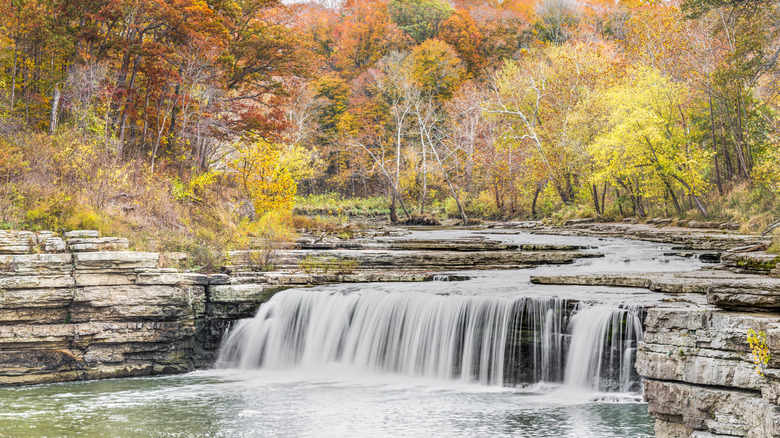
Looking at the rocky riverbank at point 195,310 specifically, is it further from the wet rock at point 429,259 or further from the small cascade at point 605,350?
the small cascade at point 605,350

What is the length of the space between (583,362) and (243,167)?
48.1 ft

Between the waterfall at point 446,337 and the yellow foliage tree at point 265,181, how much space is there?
814cm

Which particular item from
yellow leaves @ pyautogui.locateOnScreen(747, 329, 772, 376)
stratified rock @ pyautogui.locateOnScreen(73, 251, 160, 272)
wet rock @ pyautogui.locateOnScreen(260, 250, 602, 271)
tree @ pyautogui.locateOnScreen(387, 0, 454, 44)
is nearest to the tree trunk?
stratified rock @ pyautogui.locateOnScreen(73, 251, 160, 272)

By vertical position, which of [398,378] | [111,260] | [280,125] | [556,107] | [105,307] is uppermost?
[556,107]

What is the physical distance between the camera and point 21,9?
679 inches

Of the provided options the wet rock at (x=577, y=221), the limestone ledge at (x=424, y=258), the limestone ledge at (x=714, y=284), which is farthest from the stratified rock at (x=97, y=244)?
the wet rock at (x=577, y=221)

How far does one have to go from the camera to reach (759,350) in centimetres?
545

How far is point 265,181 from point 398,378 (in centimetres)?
A: 1138

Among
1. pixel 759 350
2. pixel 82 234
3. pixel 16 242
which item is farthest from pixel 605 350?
pixel 16 242

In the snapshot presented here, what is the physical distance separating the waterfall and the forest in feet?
11.5

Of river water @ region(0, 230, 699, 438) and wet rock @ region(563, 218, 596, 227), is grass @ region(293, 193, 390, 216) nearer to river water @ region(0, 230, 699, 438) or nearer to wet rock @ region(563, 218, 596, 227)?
wet rock @ region(563, 218, 596, 227)

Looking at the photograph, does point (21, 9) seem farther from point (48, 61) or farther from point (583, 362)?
point (583, 362)

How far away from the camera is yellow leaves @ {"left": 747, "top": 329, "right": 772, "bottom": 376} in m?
5.41

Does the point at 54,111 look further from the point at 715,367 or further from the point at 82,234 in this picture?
the point at 715,367
